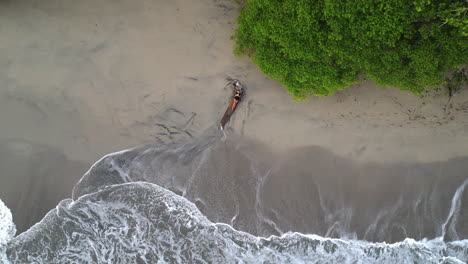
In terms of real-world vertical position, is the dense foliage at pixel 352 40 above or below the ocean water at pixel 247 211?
above

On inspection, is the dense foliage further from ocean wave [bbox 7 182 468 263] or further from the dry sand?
ocean wave [bbox 7 182 468 263]

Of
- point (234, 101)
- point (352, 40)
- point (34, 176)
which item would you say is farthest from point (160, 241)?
point (352, 40)

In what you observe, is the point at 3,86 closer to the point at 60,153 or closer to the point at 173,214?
the point at 60,153

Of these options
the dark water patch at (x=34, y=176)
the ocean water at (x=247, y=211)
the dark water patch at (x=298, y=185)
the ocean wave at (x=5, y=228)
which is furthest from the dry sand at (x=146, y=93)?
the ocean wave at (x=5, y=228)

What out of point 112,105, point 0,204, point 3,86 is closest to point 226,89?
point 112,105

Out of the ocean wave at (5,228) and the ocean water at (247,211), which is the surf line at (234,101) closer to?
the ocean water at (247,211)

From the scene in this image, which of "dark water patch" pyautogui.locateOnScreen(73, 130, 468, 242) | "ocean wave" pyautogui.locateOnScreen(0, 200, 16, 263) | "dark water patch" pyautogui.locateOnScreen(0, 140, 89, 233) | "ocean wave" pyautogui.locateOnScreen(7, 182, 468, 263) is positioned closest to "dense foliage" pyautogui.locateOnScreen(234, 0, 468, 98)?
"dark water patch" pyautogui.locateOnScreen(73, 130, 468, 242)
